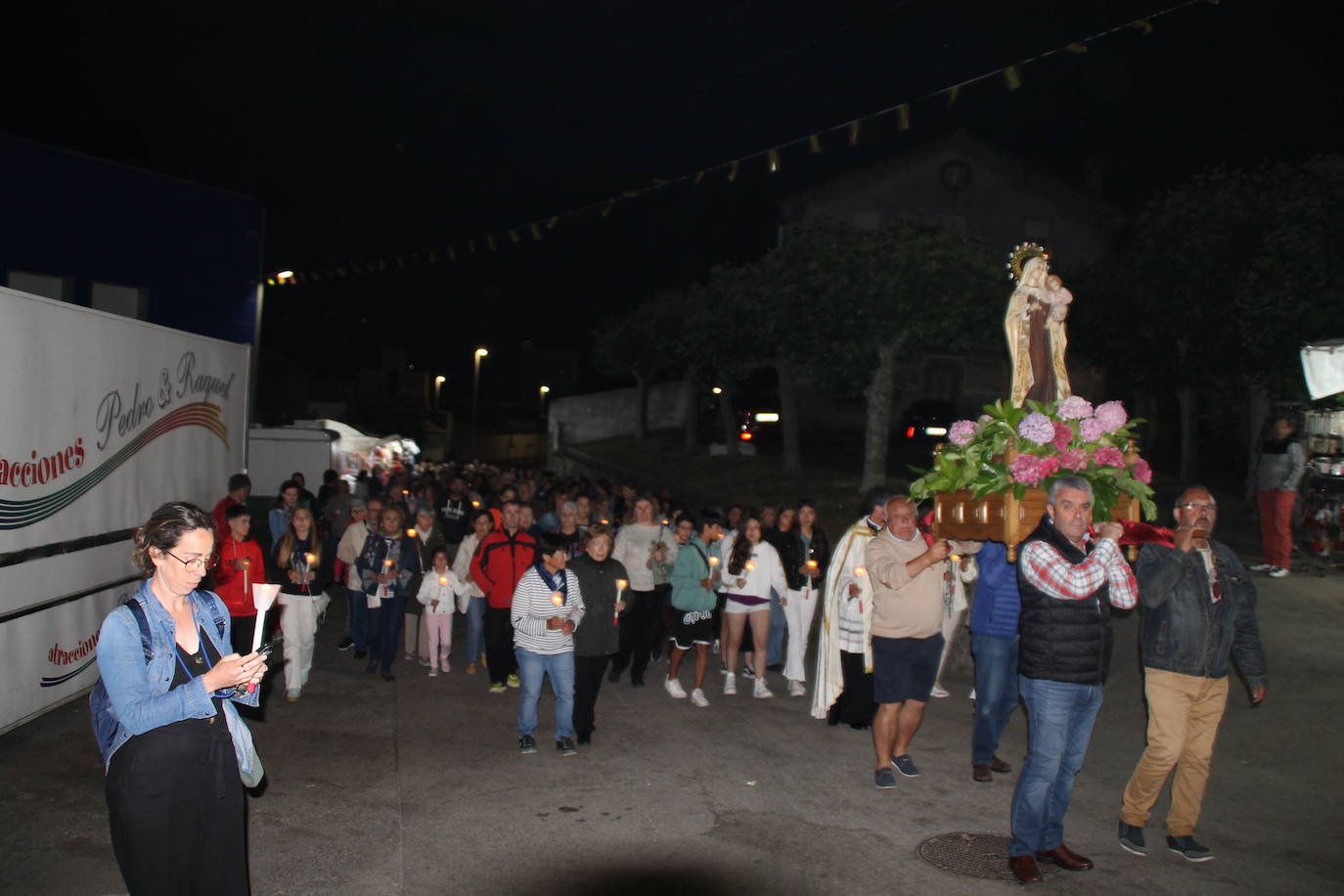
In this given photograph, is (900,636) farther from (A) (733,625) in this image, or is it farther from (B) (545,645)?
(A) (733,625)

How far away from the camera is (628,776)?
24.4ft

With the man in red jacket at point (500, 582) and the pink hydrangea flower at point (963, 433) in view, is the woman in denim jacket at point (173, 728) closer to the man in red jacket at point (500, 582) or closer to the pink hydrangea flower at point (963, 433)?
the pink hydrangea flower at point (963, 433)

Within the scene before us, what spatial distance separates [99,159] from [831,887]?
19.2 meters

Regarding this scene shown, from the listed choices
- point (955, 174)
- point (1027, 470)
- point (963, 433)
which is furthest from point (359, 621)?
point (955, 174)

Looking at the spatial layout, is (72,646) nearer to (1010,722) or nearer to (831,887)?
(831,887)

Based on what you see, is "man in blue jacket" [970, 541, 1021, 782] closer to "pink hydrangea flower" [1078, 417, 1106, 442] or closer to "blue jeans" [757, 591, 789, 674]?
"pink hydrangea flower" [1078, 417, 1106, 442]

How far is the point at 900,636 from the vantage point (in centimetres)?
737

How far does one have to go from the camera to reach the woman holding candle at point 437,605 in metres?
10.8

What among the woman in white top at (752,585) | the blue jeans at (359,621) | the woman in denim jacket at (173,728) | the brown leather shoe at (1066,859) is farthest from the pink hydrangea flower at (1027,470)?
the blue jeans at (359,621)

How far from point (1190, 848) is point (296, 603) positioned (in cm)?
708

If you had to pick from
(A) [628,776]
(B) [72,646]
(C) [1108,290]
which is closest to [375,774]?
(A) [628,776]

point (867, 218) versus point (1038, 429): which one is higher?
point (867, 218)

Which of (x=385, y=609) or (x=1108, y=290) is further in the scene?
(x=1108, y=290)

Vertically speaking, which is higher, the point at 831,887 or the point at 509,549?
the point at 509,549
